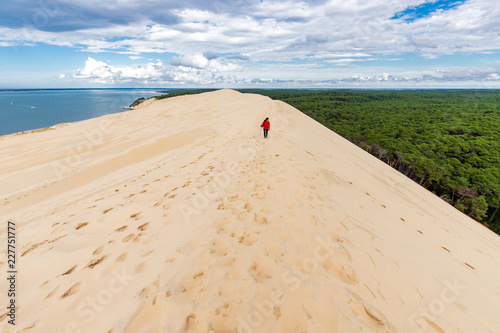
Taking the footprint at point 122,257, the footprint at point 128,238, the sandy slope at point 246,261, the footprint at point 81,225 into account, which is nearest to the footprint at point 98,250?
the sandy slope at point 246,261

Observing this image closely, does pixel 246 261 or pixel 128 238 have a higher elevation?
pixel 246 261

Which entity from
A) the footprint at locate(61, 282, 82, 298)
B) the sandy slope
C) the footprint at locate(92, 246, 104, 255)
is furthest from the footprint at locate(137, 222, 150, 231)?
the footprint at locate(61, 282, 82, 298)

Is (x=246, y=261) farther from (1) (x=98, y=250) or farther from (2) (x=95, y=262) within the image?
(1) (x=98, y=250)

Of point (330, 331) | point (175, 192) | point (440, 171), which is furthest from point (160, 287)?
point (440, 171)

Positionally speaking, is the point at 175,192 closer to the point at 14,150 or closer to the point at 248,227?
the point at 248,227

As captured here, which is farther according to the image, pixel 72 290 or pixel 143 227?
pixel 143 227

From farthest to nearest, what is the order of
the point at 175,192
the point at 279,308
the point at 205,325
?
the point at 175,192 → the point at 279,308 → the point at 205,325

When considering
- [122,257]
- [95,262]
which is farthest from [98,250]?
[122,257]

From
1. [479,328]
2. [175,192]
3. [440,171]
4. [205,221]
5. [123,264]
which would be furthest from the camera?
[440,171]

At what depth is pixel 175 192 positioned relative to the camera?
17.5 feet

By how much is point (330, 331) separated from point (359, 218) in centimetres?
298

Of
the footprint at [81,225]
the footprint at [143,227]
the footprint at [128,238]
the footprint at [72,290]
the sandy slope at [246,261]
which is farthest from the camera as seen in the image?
the footprint at [81,225]

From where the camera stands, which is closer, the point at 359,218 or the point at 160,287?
the point at 160,287

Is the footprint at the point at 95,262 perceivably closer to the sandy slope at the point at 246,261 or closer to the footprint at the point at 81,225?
the sandy slope at the point at 246,261
